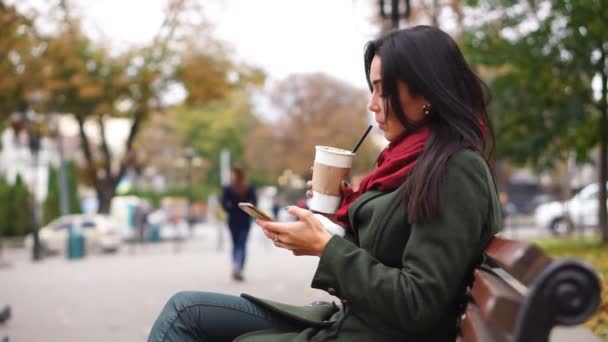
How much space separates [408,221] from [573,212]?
3215 cm

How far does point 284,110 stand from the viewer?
215 ft

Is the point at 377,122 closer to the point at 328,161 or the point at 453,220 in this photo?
the point at 328,161

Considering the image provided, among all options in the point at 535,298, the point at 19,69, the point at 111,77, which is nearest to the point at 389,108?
the point at 535,298

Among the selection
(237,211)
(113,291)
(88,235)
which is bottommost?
(88,235)

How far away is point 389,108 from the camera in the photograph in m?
2.47

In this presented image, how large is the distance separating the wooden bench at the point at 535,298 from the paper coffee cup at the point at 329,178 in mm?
894

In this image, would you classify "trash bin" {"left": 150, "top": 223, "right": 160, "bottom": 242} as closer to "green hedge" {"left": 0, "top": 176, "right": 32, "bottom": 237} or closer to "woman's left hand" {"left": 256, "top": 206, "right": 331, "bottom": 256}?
"green hedge" {"left": 0, "top": 176, "right": 32, "bottom": 237}

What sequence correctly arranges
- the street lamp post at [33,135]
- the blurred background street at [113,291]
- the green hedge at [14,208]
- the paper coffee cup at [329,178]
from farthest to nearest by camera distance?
the green hedge at [14,208] → the street lamp post at [33,135] → the blurred background street at [113,291] → the paper coffee cup at [329,178]

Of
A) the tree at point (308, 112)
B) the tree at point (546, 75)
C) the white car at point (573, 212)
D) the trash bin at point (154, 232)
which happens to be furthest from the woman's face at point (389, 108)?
the tree at point (308, 112)

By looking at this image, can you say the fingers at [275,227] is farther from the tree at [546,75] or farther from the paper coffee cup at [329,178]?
the tree at [546,75]

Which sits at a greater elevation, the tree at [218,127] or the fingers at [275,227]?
the fingers at [275,227]

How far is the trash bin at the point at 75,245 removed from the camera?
86.6 feet

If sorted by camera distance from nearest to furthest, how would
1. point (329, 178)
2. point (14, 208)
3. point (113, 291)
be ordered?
point (329, 178) < point (113, 291) < point (14, 208)

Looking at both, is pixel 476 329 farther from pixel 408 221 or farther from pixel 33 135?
pixel 33 135
